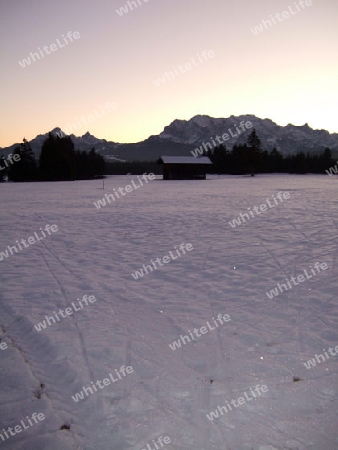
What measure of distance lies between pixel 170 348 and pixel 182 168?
168 feet

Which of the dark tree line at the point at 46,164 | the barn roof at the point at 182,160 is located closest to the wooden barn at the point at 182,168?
the barn roof at the point at 182,160

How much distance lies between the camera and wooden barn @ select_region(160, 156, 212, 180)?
53219 mm

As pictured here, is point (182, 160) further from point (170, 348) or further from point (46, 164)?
point (170, 348)

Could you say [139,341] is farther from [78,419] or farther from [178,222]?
[178,222]

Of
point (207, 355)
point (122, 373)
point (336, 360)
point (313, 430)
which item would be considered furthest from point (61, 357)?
point (336, 360)

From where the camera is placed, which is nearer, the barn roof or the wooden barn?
the barn roof

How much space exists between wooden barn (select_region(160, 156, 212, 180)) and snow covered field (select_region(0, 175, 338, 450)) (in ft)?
148

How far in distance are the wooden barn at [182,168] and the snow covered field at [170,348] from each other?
148 feet

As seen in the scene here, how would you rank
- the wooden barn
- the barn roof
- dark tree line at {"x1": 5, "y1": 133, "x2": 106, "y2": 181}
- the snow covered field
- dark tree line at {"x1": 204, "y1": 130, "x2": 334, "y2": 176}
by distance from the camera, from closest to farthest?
the snow covered field
the barn roof
the wooden barn
dark tree line at {"x1": 5, "y1": 133, "x2": 106, "y2": 181}
dark tree line at {"x1": 204, "y1": 130, "x2": 334, "y2": 176}

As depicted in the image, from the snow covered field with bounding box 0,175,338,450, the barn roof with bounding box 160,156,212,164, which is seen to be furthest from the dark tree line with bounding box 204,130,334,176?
the snow covered field with bounding box 0,175,338,450

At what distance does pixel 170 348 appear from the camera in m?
4.66

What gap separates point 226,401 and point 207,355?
0.89 metres

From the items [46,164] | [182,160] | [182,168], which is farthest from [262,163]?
[46,164]

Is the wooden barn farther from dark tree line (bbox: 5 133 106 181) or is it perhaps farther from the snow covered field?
the snow covered field
